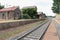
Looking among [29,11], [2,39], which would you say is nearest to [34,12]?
[29,11]

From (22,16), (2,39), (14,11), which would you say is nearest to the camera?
(2,39)

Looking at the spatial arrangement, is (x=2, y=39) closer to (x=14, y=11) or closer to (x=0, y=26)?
(x=0, y=26)

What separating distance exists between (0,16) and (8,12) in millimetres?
4375

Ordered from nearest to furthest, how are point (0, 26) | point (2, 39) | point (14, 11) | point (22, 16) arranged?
point (2, 39)
point (0, 26)
point (14, 11)
point (22, 16)

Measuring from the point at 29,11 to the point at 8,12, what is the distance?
26.4m

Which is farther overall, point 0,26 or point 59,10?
point 59,10

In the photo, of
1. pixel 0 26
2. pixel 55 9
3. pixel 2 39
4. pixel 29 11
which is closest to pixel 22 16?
pixel 29 11

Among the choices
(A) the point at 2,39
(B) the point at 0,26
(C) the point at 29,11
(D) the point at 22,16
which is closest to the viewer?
(A) the point at 2,39

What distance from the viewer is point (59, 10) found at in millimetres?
122000

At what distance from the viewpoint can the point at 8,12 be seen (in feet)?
262

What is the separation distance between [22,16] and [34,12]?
19.7 meters

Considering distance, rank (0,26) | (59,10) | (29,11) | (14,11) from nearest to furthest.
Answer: (0,26) → (14,11) → (29,11) → (59,10)

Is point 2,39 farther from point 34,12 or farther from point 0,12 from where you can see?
point 34,12

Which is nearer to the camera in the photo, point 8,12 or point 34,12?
point 8,12
